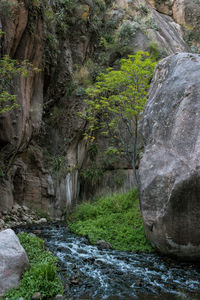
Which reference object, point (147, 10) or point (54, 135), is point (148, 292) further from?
point (147, 10)

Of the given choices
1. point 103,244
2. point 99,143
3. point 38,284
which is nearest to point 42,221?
point 103,244

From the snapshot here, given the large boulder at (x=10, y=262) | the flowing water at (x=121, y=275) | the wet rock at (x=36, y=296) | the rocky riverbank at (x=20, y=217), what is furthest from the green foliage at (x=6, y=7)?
the wet rock at (x=36, y=296)

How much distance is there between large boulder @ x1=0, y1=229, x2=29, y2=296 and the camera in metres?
4.44

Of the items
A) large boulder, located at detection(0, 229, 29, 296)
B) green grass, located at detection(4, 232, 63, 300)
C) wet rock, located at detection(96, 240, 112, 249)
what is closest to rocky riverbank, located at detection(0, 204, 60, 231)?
wet rock, located at detection(96, 240, 112, 249)

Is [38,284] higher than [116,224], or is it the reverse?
[38,284]

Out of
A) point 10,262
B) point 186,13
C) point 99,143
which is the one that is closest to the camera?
point 10,262

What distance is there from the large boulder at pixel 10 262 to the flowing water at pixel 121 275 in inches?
39.4

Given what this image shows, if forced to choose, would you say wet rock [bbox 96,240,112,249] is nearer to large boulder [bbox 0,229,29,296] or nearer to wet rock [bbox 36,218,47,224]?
large boulder [bbox 0,229,29,296]

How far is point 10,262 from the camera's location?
4.64 metres

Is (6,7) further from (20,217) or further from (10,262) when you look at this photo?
(10,262)

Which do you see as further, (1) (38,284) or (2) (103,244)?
(2) (103,244)

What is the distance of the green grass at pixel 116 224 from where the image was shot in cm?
831

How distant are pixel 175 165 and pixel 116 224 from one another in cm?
439

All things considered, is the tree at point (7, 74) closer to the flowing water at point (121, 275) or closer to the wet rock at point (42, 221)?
the flowing water at point (121, 275)
